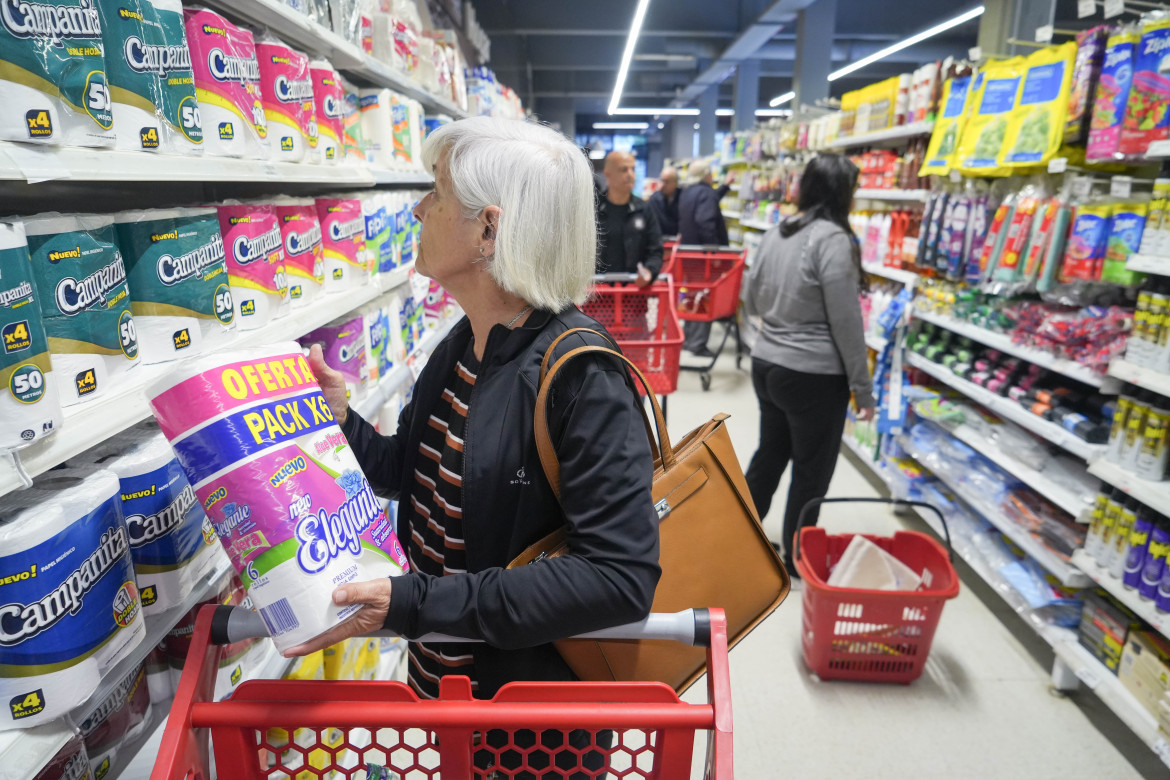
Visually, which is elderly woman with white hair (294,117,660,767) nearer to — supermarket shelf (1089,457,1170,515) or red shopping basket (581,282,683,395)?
supermarket shelf (1089,457,1170,515)

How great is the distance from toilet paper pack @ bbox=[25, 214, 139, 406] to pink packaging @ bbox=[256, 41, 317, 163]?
0.59 metres

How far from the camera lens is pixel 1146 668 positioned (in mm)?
2225

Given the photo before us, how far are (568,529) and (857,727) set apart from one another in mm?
1929

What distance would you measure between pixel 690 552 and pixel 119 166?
1.00 meters

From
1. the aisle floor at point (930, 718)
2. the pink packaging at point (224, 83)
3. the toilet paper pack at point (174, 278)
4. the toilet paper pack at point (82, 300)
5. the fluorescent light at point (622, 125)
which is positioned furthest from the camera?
the fluorescent light at point (622, 125)

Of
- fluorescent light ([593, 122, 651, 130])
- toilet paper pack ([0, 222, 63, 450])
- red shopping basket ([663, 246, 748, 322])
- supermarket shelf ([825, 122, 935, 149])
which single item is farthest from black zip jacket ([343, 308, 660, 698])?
fluorescent light ([593, 122, 651, 130])

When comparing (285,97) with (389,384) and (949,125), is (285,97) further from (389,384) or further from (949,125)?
(949,125)

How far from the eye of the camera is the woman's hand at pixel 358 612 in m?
0.83

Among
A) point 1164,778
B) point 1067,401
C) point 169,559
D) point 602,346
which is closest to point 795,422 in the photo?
point 1067,401

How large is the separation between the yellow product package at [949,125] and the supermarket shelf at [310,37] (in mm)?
2493

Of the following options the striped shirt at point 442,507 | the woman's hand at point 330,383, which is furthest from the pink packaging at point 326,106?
the striped shirt at point 442,507

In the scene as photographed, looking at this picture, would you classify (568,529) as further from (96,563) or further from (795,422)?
(795,422)

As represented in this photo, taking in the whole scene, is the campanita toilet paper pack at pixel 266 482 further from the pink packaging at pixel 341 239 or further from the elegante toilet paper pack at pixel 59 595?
the pink packaging at pixel 341 239

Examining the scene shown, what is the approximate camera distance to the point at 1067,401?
2729 mm
